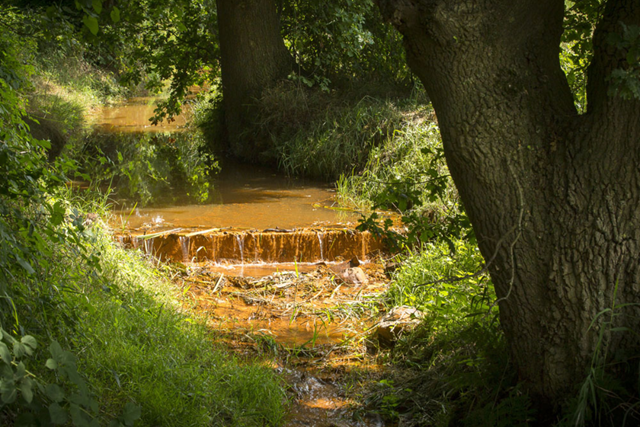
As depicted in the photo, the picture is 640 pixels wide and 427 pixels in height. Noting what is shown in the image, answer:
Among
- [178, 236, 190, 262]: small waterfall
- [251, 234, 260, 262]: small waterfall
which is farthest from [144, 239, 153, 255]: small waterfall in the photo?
[251, 234, 260, 262]: small waterfall

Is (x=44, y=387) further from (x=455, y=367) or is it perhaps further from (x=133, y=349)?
(x=455, y=367)

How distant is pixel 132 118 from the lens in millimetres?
16219

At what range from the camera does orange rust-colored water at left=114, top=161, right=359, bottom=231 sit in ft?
23.6

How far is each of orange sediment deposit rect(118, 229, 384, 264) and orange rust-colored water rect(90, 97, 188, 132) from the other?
7.00 metres

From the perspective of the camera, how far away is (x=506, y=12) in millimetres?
2611

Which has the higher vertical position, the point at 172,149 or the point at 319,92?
the point at 319,92

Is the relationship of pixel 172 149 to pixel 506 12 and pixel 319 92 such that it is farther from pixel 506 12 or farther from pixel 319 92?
pixel 506 12

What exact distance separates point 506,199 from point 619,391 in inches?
35.9

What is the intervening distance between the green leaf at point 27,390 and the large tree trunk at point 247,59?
28.9ft

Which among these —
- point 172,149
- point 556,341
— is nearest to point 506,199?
point 556,341

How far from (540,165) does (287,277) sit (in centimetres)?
364

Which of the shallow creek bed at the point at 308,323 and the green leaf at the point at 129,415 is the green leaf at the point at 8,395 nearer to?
the green leaf at the point at 129,415

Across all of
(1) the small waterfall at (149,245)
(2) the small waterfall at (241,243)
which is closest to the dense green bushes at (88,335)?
(1) the small waterfall at (149,245)

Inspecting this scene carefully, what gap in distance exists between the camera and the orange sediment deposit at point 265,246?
641 centimetres
